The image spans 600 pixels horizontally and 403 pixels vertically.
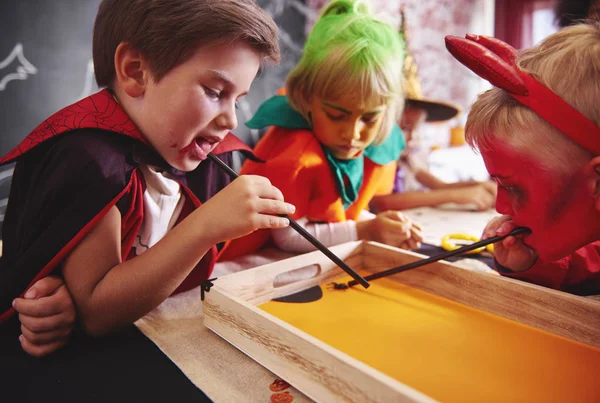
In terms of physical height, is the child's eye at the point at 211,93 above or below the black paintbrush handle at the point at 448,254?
above

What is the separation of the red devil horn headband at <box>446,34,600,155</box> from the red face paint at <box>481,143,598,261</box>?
4 centimetres

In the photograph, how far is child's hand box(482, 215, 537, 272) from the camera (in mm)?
624

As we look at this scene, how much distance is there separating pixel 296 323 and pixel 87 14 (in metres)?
1.09

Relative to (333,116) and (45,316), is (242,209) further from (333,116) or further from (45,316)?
(333,116)

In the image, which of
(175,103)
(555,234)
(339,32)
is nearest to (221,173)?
(175,103)

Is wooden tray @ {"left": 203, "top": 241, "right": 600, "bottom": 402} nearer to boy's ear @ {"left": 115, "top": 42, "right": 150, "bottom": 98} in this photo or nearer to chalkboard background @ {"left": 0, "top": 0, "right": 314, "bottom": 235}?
boy's ear @ {"left": 115, "top": 42, "right": 150, "bottom": 98}

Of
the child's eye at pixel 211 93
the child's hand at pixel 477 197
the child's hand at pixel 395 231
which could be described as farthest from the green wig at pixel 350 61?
the child's hand at pixel 477 197

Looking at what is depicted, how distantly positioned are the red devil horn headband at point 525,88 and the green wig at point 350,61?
0.35 metres

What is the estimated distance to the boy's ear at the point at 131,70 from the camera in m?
0.55

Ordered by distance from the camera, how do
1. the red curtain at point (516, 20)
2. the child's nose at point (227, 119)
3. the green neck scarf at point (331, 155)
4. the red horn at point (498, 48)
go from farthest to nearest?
1. the red curtain at point (516, 20)
2. the green neck scarf at point (331, 155)
3. the child's nose at point (227, 119)
4. the red horn at point (498, 48)

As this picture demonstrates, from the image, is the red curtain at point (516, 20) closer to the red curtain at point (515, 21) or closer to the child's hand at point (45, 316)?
the red curtain at point (515, 21)

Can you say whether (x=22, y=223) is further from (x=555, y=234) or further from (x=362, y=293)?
(x=555, y=234)

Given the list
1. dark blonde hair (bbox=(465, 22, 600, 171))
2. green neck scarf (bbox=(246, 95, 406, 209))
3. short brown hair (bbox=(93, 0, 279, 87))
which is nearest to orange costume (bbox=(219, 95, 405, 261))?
green neck scarf (bbox=(246, 95, 406, 209))

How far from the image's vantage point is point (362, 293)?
2.06ft
